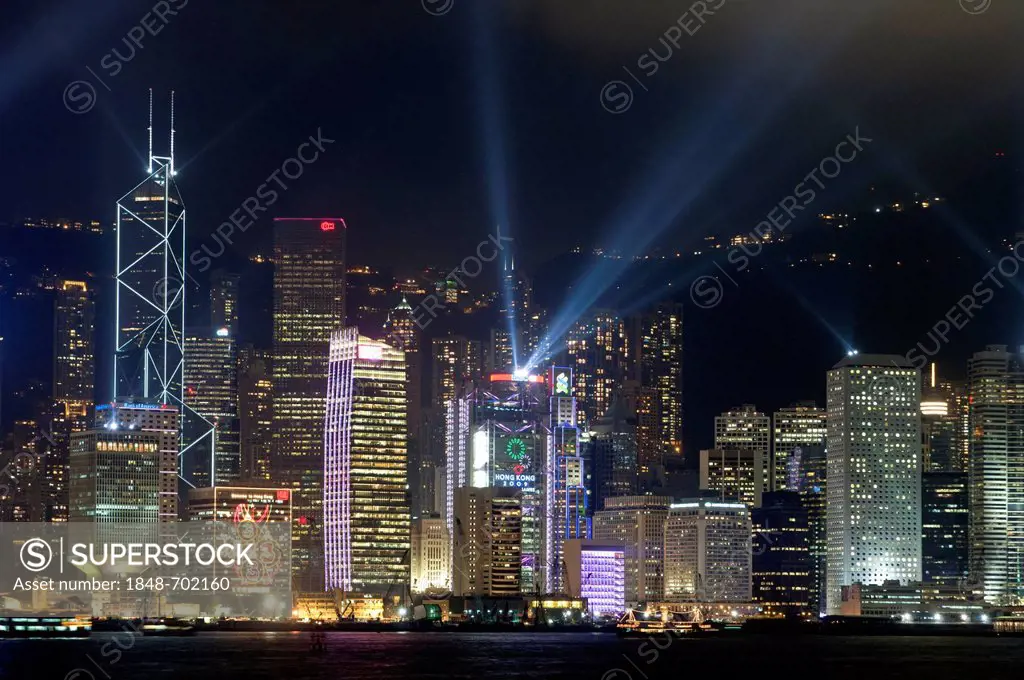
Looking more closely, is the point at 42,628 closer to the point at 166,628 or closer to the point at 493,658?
the point at 166,628

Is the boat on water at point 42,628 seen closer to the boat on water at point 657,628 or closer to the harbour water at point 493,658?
the harbour water at point 493,658

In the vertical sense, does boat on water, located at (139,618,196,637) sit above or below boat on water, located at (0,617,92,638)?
below

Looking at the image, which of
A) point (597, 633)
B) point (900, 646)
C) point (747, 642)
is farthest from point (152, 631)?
point (900, 646)

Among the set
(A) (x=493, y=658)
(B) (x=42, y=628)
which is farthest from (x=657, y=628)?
Answer: (B) (x=42, y=628)

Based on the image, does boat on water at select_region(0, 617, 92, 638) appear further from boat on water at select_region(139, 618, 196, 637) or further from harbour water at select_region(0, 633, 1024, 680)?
boat on water at select_region(139, 618, 196, 637)

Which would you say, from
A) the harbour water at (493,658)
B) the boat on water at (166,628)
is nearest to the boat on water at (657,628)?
the harbour water at (493,658)

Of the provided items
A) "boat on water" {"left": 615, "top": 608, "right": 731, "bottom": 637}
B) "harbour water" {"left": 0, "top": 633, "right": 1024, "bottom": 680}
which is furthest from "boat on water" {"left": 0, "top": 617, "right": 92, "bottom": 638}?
"boat on water" {"left": 615, "top": 608, "right": 731, "bottom": 637}

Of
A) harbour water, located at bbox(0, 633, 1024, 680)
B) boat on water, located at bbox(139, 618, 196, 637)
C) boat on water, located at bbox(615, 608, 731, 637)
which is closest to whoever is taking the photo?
harbour water, located at bbox(0, 633, 1024, 680)
